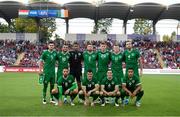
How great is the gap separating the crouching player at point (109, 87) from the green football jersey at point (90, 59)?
68cm

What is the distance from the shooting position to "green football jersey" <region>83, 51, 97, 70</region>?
465 inches

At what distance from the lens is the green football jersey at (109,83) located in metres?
11.4

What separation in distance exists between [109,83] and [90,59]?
0.98m

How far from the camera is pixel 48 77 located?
1165cm

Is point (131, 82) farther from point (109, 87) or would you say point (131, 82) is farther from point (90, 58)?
point (90, 58)

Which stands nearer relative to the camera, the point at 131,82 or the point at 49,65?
the point at 131,82

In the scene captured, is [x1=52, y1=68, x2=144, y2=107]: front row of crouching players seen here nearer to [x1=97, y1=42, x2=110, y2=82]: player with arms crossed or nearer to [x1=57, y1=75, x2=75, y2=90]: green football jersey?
[x1=57, y1=75, x2=75, y2=90]: green football jersey

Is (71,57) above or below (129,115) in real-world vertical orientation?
above

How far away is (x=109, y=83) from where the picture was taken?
11.4 meters

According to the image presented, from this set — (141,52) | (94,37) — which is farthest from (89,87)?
(94,37)

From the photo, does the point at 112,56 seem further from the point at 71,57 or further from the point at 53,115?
the point at 53,115

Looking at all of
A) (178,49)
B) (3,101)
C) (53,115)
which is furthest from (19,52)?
(53,115)

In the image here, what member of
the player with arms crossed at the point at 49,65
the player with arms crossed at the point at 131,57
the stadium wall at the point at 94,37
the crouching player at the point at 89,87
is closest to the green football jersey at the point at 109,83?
the crouching player at the point at 89,87

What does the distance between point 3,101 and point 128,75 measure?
154 inches
